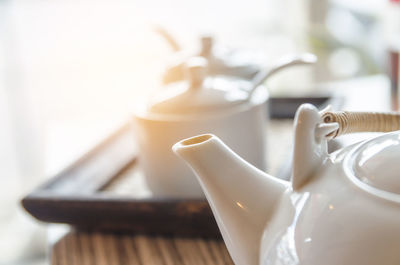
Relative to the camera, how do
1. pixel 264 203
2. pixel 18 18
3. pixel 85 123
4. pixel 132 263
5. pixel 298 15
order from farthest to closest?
pixel 298 15 < pixel 18 18 < pixel 85 123 < pixel 132 263 < pixel 264 203

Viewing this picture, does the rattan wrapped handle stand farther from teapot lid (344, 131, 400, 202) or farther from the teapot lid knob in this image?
the teapot lid knob

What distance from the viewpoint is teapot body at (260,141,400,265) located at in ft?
1.05

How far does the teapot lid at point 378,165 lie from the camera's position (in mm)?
332

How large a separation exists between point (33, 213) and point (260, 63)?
1.51 ft

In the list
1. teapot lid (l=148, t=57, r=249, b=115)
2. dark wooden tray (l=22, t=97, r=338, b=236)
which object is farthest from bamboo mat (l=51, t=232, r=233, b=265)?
teapot lid (l=148, t=57, r=249, b=115)

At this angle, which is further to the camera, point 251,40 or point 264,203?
point 251,40

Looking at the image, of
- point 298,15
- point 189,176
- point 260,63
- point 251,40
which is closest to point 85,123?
point 260,63

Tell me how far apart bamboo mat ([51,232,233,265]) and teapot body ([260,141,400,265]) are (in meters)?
0.21

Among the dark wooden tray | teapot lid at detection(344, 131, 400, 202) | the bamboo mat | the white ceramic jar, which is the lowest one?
the bamboo mat

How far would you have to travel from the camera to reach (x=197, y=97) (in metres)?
0.66

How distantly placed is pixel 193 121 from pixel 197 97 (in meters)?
0.04

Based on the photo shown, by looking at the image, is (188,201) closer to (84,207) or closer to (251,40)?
(84,207)

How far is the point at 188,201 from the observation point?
61 centimetres

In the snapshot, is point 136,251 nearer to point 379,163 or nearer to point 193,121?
point 193,121
